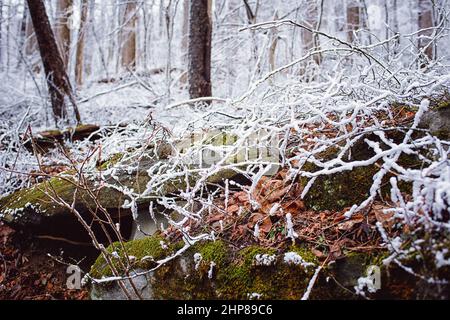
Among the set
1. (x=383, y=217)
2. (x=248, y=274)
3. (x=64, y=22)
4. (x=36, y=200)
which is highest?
(x=64, y=22)

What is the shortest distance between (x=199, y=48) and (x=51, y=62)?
2622 millimetres

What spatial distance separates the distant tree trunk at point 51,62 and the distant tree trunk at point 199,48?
7.66 ft

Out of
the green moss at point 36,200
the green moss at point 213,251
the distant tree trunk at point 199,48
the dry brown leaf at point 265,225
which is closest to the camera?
the green moss at point 213,251

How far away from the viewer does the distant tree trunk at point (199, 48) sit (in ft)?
16.1

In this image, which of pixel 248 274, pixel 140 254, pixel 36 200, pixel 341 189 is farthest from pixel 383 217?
pixel 36 200

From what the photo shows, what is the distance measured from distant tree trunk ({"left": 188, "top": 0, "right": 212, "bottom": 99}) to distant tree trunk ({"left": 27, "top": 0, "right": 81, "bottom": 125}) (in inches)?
91.9

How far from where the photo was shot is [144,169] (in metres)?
3.02

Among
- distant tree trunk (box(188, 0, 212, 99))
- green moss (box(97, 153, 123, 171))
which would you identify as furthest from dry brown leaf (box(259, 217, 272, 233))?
distant tree trunk (box(188, 0, 212, 99))

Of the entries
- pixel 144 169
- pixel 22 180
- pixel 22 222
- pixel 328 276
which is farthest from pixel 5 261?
pixel 328 276

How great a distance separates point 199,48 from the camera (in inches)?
195

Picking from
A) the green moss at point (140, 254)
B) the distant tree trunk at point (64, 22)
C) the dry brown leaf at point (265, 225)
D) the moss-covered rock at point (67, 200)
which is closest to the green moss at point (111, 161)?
the moss-covered rock at point (67, 200)

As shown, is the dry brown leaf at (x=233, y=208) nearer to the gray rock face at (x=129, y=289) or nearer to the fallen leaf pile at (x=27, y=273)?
the gray rock face at (x=129, y=289)

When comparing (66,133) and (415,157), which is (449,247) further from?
(66,133)

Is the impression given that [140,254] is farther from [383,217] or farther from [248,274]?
[383,217]
